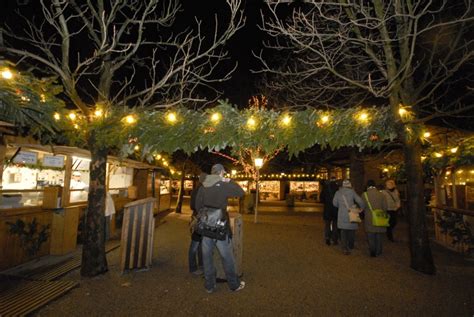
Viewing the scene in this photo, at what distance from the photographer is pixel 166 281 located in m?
5.23

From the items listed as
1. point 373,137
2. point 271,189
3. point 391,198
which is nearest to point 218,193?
point 373,137

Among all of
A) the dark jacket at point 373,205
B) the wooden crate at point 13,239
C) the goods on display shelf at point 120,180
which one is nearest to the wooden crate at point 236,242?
the dark jacket at point 373,205

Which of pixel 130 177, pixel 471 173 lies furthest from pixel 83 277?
pixel 471 173

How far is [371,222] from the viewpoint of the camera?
6.87 metres

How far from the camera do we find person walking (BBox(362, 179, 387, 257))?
6902 millimetres

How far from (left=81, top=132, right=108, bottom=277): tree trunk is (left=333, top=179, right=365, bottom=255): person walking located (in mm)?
5326

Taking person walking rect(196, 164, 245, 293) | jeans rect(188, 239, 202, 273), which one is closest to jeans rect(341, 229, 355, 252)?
person walking rect(196, 164, 245, 293)

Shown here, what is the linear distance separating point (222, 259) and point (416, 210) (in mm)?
3978

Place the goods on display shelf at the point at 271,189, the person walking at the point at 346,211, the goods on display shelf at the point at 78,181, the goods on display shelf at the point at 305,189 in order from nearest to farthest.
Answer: the person walking at the point at 346,211
the goods on display shelf at the point at 78,181
the goods on display shelf at the point at 305,189
the goods on display shelf at the point at 271,189

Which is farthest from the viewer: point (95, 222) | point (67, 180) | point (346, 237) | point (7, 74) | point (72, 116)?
point (67, 180)

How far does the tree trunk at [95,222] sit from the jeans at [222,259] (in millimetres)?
2265

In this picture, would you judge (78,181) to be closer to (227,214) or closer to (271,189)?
(227,214)

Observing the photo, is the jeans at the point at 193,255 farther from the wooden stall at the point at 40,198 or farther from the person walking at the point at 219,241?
the wooden stall at the point at 40,198

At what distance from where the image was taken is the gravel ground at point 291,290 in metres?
4.09
